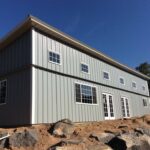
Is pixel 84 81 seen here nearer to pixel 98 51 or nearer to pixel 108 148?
pixel 98 51

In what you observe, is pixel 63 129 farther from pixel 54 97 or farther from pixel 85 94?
pixel 85 94

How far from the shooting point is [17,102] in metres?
10.2

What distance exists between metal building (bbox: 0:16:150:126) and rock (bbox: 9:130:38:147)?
1.70m

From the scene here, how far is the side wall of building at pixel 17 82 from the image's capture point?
9.70 metres

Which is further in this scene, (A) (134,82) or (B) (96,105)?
(A) (134,82)

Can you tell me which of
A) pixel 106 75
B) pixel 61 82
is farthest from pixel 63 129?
pixel 106 75

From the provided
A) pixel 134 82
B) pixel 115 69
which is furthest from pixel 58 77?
pixel 134 82

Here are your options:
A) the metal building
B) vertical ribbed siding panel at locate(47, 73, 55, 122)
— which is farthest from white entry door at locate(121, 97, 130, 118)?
vertical ribbed siding panel at locate(47, 73, 55, 122)

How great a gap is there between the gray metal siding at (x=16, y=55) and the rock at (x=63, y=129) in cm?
369

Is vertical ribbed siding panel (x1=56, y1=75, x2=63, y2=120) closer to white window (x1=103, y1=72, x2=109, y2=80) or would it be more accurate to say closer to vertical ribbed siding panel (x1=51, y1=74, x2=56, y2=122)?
vertical ribbed siding panel (x1=51, y1=74, x2=56, y2=122)

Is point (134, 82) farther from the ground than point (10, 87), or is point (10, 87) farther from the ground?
point (134, 82)

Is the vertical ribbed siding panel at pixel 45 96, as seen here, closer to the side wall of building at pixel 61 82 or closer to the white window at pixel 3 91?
the side wall of building at pixel 61 82

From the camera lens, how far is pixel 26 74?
10.1 metres

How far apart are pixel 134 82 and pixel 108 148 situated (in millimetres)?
15836
